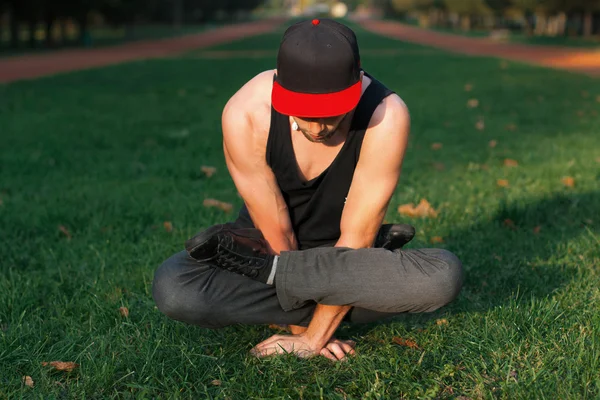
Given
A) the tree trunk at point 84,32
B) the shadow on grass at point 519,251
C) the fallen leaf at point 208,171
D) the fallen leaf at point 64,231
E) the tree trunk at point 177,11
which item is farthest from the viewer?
the tree trunk at point 177,11

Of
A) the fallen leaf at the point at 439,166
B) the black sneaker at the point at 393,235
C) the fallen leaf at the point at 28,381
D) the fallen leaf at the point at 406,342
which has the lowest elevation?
the fallen leaf at the point at 439,166

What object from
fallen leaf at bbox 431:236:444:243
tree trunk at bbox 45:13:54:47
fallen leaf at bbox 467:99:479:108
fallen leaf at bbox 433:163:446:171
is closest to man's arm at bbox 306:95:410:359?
fallen leaf at bbox 431:236:444:243

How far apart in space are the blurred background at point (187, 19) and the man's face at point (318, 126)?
28752 millimetres

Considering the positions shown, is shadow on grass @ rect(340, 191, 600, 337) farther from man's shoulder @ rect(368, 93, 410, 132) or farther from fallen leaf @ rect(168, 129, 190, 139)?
fallen leaf @ rect(168, 129, 190, 139)

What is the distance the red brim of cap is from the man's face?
75 millimetres

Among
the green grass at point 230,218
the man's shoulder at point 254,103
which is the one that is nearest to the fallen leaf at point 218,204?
the green grass at point 230,218

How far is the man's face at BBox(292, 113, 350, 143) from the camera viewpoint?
2.46 m

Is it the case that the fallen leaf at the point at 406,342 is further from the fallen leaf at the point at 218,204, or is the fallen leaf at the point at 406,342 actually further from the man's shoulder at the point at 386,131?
the fallen leaf at the point at 218,204

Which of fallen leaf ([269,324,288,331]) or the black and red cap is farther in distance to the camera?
fallen leaf ([269,324,288,331])

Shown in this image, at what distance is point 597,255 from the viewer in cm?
399

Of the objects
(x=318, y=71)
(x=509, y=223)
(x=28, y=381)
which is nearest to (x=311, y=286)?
(x=318, y=71)

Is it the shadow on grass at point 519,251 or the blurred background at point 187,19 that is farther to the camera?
the blurred background at point 187,19

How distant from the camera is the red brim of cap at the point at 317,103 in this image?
2.37m

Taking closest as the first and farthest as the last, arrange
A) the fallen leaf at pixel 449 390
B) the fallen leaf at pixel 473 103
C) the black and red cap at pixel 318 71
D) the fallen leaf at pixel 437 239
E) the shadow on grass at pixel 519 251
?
the black and red cap at pixel 318 71 → the fallen leaf at pixel 449 390 → the shadow on grass at pixel 519 251 → the fallen leaf at pixel 437 239 → the fallen leaf at pixel 473 103
